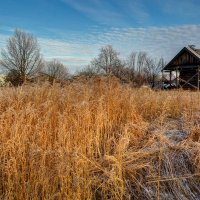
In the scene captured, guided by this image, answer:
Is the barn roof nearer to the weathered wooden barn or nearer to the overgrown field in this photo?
the weathered wooden barn

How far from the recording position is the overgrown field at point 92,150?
2.98 m

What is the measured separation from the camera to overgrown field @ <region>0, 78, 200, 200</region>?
2.98m

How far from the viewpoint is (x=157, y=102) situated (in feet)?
20.9

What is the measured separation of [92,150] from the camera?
148 inches

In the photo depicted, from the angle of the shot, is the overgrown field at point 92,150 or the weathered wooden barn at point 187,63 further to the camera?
the weathered wooden barn at point 187,63

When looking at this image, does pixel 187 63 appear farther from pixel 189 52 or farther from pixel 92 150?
pixel 92 150

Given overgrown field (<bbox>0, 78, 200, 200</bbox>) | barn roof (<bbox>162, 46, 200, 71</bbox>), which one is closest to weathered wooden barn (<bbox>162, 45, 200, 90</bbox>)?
barn roof (<bbox>162, 46, 200, 71</bbox>)

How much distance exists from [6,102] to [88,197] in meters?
3.02

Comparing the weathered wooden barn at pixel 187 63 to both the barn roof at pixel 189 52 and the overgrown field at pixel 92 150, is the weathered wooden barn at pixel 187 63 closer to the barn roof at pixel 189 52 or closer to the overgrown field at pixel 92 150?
the barn roof at pixel 189 52

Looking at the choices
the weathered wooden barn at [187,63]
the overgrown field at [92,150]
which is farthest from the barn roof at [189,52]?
the overgrown field at [92,150]

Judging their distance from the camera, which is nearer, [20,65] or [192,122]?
[192,122]

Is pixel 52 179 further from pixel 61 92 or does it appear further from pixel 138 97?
pixel 138 97

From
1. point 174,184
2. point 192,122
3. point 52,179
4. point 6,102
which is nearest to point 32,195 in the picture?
point 52,179

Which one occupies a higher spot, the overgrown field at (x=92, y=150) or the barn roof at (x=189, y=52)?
the barn roof at (x=189, y=52)
